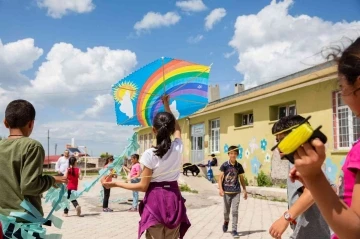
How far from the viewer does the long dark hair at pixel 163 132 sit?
3.75 m

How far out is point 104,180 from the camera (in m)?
3.84

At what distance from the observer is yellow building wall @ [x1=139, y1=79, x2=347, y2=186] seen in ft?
44.1

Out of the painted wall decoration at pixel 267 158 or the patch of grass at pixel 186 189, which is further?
the patch of grass at pixel 186 189

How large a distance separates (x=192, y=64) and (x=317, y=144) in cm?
426

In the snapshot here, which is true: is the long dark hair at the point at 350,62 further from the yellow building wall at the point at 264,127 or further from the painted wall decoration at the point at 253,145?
the painted wall decoration at the point at 253,145

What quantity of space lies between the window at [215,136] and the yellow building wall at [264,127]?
26cm

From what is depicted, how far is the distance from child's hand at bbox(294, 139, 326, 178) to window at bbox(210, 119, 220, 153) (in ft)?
69.3

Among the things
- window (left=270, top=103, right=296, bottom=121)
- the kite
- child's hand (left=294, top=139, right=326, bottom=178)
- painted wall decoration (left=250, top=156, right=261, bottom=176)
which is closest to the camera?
child's hand (left=294, top=139, right=326, bottom=178)

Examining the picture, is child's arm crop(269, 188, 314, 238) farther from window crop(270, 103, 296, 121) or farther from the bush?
the bush

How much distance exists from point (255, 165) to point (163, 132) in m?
14.8

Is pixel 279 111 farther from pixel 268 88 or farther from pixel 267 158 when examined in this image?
pixel 267 158

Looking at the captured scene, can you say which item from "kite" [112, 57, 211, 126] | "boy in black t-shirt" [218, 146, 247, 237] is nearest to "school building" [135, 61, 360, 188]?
"boy in black t-shirt" [218, 146, 247, 237]

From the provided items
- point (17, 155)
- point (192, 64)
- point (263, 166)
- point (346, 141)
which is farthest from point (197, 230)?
point (263, 166)

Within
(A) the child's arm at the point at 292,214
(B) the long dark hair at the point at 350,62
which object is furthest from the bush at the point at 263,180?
(B) the long dark hair at the point at 350,62
